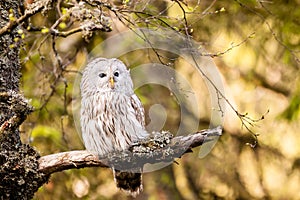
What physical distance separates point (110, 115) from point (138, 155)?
51 centimetres

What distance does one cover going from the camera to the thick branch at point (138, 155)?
2.96 meters

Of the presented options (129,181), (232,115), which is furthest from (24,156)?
(232,115)

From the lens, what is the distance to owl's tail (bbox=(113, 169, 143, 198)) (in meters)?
3.57

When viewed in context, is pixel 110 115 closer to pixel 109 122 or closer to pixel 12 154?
pixel 109 122

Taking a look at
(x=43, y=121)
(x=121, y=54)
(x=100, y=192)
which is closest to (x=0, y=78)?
(x=121, y=54)

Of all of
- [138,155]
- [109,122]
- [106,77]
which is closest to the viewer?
[138,155]

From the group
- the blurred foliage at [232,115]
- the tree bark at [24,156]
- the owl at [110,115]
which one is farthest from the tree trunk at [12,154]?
the blurred foliage at [232,115]

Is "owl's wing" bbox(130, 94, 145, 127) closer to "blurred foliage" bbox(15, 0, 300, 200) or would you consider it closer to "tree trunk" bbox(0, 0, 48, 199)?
"tree trunk" bbox(0, 0, 48, 199)

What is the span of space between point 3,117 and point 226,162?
339 centimetres

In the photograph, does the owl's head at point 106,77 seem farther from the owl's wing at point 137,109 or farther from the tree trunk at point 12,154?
the tree trunk at point 12,154

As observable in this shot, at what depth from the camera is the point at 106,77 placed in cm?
344

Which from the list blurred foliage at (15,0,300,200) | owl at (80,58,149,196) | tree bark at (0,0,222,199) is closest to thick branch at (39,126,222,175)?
tree bark at (0,0,222,199)

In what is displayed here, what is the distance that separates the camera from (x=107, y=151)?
11.4 feet

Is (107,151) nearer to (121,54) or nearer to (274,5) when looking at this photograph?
(121,54)
